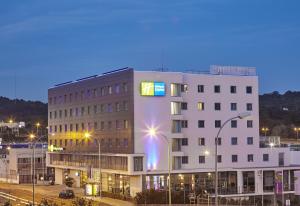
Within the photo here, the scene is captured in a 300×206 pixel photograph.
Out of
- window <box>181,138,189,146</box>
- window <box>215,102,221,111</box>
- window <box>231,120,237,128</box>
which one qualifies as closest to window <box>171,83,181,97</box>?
window <box>181,138,189,146</box>

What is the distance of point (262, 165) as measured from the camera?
315 ft

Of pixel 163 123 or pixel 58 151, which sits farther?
pixel 58 151

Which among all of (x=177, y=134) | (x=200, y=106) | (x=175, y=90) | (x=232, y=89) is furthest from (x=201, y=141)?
(x=232, y=89)

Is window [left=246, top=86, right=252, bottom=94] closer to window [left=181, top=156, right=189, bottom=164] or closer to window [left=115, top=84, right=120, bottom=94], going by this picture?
window [left=181, top=156, right=189, bottom=164]

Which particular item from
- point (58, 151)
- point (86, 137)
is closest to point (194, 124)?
point (86, 137)

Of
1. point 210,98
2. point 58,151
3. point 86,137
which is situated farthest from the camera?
point 58,151

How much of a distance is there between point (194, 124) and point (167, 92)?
255 inches

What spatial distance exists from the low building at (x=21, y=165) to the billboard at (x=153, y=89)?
38288 millimetres

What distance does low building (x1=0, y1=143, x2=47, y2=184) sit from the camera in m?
118

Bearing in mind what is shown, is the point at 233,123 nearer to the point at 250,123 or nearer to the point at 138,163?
the point at 250,123

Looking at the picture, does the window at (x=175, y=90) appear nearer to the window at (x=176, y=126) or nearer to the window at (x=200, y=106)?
the window at (x=176, y=126)

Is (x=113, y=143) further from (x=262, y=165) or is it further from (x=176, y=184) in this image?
(x=262, y=165)

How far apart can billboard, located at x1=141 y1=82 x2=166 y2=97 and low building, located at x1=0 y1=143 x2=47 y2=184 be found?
38.3 m

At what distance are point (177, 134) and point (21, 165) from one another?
4053 cm
